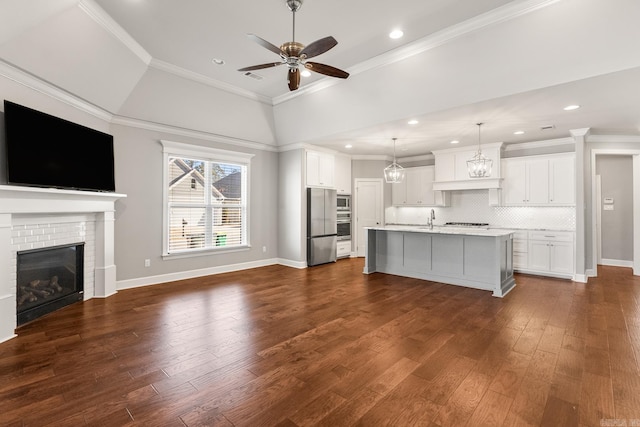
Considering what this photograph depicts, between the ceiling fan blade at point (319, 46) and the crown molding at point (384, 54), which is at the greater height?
the crown molding at point (384, 54)

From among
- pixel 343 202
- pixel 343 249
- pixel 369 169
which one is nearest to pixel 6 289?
pixel 343 249

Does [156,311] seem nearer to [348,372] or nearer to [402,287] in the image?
[348,372]

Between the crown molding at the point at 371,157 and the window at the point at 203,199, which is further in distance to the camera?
the crown molding at the point at 371,157

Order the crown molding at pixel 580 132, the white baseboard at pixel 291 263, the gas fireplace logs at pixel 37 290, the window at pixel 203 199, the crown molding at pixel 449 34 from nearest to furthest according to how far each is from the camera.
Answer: the crown molding at pixel 449 34
the gas fireplace logs at pixel 37 290
the crown molding at pixel 580 132
the window at pixel 203 199
the white baseboard at pixel 291 263

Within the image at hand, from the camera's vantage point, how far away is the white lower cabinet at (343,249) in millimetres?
7984

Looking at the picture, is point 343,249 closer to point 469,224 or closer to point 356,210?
point 356,210

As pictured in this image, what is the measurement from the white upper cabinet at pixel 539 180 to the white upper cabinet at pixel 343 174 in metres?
3.68

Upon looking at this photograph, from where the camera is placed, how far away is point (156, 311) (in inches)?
156

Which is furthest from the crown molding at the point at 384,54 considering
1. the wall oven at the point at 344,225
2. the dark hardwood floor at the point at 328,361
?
the wall oven at the point at 344,225

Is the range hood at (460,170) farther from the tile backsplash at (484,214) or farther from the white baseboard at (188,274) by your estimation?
the white baseboard at (188,274)

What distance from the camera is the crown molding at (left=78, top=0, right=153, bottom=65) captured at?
3.15 metres

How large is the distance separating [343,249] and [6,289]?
250 inches

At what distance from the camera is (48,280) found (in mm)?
3945

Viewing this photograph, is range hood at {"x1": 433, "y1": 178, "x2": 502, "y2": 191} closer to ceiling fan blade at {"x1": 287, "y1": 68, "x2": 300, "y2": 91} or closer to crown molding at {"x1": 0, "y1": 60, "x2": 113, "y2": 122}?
ceiling fan blade at {"x1": 287, "y1": 68, "x2": 300, "y2": 91}
